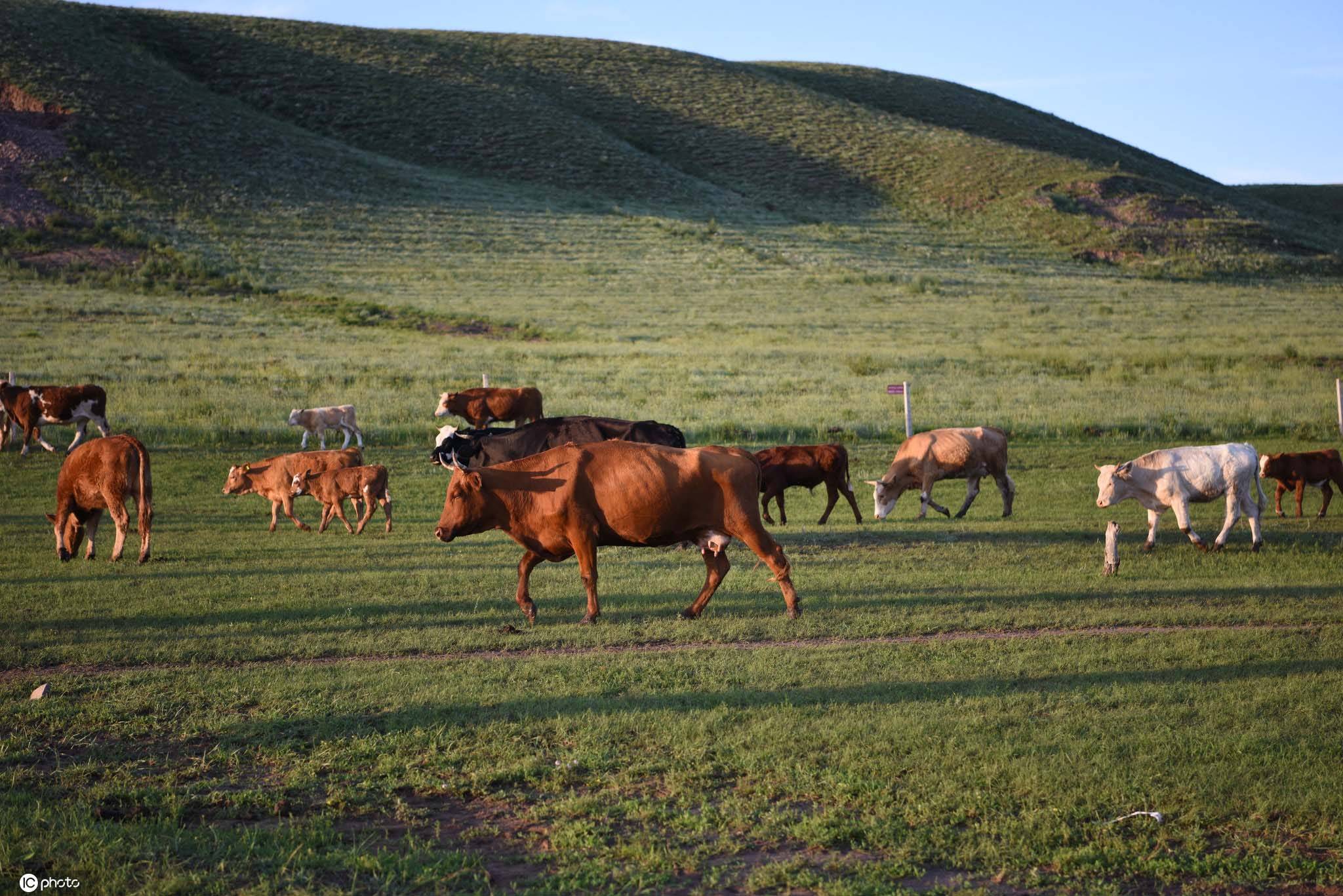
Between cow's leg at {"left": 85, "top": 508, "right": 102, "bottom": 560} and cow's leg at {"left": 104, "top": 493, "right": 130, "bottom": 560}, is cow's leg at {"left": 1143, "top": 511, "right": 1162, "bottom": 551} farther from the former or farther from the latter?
cow's leg at {"left": 85, "top": 508, "right": 102, "bottom": 560}

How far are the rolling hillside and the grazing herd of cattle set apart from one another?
122 feet

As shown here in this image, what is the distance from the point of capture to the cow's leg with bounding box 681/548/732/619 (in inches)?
439

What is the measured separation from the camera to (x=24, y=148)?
6412cm

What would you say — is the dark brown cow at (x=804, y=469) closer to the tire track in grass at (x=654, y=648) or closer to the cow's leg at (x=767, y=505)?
the cow's leg at (x=767, y=505)

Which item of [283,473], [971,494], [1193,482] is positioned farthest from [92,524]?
[1193,482]

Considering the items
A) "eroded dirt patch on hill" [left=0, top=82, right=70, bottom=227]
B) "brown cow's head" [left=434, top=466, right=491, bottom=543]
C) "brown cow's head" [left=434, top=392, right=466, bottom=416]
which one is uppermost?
"eroded dirt patch on hill" [left=0, top=82, right=70, bottom=227]

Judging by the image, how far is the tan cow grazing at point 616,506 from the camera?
11.1 m

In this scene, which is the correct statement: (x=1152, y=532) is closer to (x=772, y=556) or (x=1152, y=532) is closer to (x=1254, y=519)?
(x=1254, y=519)

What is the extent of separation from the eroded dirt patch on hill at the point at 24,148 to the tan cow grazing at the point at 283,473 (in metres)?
45.3

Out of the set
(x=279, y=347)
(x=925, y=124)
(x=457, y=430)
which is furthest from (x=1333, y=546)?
(x=925, y=124)

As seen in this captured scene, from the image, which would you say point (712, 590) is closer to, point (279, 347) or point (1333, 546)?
point (1333, 546)

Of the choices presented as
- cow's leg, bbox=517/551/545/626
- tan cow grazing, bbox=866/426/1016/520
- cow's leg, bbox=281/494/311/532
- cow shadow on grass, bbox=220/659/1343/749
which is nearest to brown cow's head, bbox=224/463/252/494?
cow's leg, bbox=281/494/311/532

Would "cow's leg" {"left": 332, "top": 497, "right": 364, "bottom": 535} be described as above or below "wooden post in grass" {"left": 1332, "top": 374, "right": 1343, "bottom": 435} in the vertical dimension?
below

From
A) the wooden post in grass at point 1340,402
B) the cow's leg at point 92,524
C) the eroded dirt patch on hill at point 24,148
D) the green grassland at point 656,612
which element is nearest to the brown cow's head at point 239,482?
the green grassland at point 656,612
